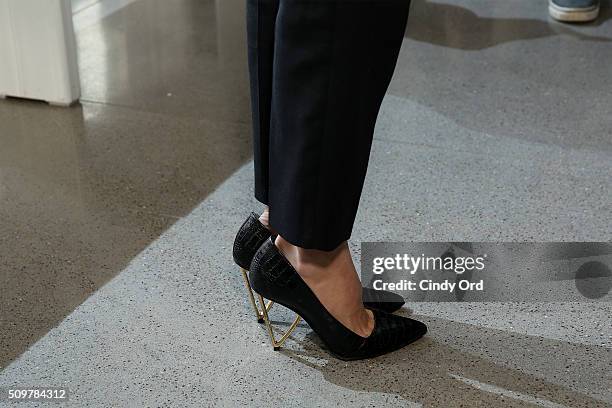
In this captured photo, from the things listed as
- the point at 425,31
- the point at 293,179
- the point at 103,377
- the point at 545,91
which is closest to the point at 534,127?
the point at 545,91

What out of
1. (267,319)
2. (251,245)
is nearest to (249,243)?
(251,245)

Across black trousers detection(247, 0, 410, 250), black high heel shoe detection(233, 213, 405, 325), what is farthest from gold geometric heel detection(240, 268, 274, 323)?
black trousers detection(247, 0, 410, 250)

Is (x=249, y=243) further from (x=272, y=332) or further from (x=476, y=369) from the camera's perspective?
(x=476, y=369)

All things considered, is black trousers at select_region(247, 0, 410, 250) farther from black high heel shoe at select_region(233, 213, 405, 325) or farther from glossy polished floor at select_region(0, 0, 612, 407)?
glossy polished floor at select_region(0, 0, 612, 407)

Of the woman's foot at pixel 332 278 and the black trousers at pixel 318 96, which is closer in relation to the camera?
the black trousers at pixel 318 96

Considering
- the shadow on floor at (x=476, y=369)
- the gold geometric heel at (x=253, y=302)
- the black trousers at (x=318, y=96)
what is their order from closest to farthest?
1. the black trousers at (x=318, y=96)
2. the shadow on floor at (x=476, y=369)
3. the gold geometric heel at (x=253, y=302)

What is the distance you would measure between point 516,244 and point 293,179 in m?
0.55

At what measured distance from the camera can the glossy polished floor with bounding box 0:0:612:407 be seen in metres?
1.19

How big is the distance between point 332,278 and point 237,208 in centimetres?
46

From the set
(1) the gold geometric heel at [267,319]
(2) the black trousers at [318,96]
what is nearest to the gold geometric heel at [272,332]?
(1) the gold geometric heel at [267,319]

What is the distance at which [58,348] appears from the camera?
1.24 meters

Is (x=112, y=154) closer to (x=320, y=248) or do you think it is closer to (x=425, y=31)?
(x=320, y=248)

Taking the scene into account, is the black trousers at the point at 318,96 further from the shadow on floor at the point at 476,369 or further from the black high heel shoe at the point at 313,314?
the shadow on floor at the point at 476,369

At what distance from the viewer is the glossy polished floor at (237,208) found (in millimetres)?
1191
